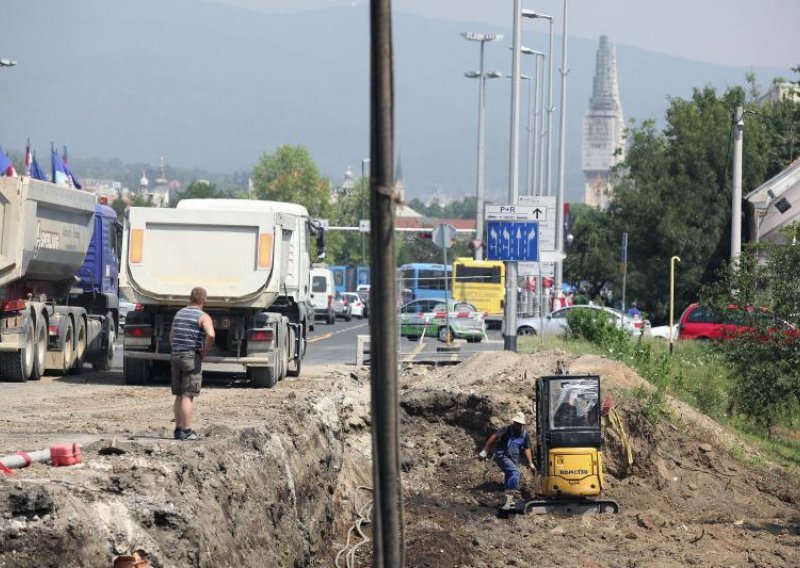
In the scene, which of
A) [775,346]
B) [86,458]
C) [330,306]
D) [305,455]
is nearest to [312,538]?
[305,455]

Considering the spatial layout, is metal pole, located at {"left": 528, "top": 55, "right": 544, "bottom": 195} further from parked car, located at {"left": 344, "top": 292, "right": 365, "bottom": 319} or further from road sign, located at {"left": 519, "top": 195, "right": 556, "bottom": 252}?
road sign, located at {"left": 519, "top": 195, "right": 556, "bottom": 252}

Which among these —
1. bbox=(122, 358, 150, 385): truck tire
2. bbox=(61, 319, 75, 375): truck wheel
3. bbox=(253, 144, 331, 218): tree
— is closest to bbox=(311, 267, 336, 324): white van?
bbox=(61, 319, 75, 375): truck wheel

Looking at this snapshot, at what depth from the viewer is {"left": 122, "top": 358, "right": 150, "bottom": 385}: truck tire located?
23.6 meters

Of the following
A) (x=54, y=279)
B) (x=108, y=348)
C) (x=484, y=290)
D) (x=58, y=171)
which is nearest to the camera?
(x=54, y=279)

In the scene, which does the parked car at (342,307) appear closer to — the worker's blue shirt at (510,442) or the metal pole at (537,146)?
the metal pole at (537,146)

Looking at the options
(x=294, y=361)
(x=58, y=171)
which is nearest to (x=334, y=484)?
(x=294, y=361)

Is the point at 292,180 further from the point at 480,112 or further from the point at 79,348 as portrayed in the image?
the point at 79,348

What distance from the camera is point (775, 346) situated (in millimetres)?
26109

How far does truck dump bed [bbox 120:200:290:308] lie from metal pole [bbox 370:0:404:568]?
1661 cm

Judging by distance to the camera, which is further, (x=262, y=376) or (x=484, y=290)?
(x=484, y=290)

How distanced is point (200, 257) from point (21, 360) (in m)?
3.37

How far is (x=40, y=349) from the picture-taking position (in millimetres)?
24203

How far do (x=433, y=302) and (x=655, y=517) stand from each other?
1108 inches

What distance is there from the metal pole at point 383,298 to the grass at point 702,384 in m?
17.8
